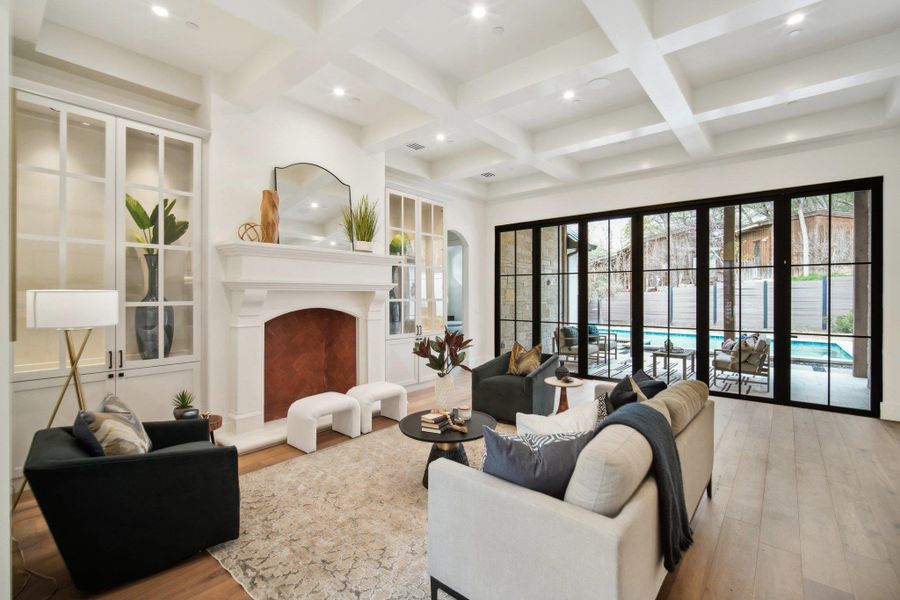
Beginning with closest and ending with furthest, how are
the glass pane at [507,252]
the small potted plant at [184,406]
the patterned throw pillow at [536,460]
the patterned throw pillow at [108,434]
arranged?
the patterned throw pillow at [536,460], the patterned throw pillow at [108,434], the small potted plant at [184,406], the glass pane at [507,252]

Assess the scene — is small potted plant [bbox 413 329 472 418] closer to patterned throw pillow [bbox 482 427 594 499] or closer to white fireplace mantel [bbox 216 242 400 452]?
patterned throw pillow [bbox 482 427 594 499]

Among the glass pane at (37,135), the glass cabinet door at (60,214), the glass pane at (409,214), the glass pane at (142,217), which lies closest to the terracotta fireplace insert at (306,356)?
the glass pane at (142,217)

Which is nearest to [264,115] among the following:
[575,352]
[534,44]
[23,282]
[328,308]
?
[328,308]

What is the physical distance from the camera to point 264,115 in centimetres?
385

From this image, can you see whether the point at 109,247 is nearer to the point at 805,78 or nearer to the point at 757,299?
the point at 805,78

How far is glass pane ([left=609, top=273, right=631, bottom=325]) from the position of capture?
5.87 m

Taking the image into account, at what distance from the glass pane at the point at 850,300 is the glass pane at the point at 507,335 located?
401 centimetres

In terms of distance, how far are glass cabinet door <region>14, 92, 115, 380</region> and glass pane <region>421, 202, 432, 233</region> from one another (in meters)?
3.61

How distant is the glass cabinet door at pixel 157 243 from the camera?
323cm

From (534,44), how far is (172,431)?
3596mm

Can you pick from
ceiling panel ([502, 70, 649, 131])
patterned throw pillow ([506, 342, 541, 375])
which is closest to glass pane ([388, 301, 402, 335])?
patterned throw pillow ([506, 342, 541, 375])

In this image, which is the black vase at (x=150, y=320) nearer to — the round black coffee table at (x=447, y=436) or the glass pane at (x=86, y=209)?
the glass pane at (x=86, y=209)

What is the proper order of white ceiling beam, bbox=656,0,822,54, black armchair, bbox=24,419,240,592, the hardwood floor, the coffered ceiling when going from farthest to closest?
1. the coffered ceiling
2. white ceiling beam, bbox=656,0,822,54
3. the hardwood floor
4. black armchair, bbox=24,419,240,592

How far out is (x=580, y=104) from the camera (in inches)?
161
